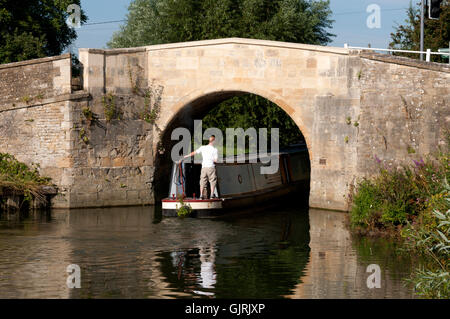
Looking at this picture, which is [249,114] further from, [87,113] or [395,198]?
[395,198]

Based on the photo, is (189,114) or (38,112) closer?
(38,112)

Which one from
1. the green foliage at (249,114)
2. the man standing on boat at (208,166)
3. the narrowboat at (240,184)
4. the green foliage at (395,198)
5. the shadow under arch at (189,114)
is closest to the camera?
the green foliage at (395,198)

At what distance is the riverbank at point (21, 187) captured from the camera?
17406 mm

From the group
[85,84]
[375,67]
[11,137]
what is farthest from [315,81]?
[11,137]

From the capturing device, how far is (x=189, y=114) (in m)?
20.1

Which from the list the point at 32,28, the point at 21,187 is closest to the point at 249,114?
the point at 32,28

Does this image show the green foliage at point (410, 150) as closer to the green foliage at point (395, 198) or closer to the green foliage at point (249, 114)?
the green foliage at point (395, 198)

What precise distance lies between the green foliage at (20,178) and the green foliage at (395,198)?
25.2 feet

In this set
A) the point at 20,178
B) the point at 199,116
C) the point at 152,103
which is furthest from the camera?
the point at 199,116

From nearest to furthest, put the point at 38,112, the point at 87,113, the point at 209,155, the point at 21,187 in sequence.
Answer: the point at 209,155 → the point at 21,187 → the point at 38,112 → the point at 87,113

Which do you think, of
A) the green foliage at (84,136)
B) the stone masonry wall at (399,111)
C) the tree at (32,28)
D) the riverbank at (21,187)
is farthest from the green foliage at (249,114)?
the riverbank at (21,187)

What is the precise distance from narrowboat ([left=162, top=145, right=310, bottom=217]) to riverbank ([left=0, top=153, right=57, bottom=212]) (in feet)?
11.1

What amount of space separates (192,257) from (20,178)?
7.41 m

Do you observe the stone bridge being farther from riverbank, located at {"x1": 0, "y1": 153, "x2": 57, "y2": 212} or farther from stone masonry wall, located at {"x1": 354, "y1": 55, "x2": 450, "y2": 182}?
riverbank, located at {"x1": 0, "y1": 153, "x2": 57, "y2": 212}
